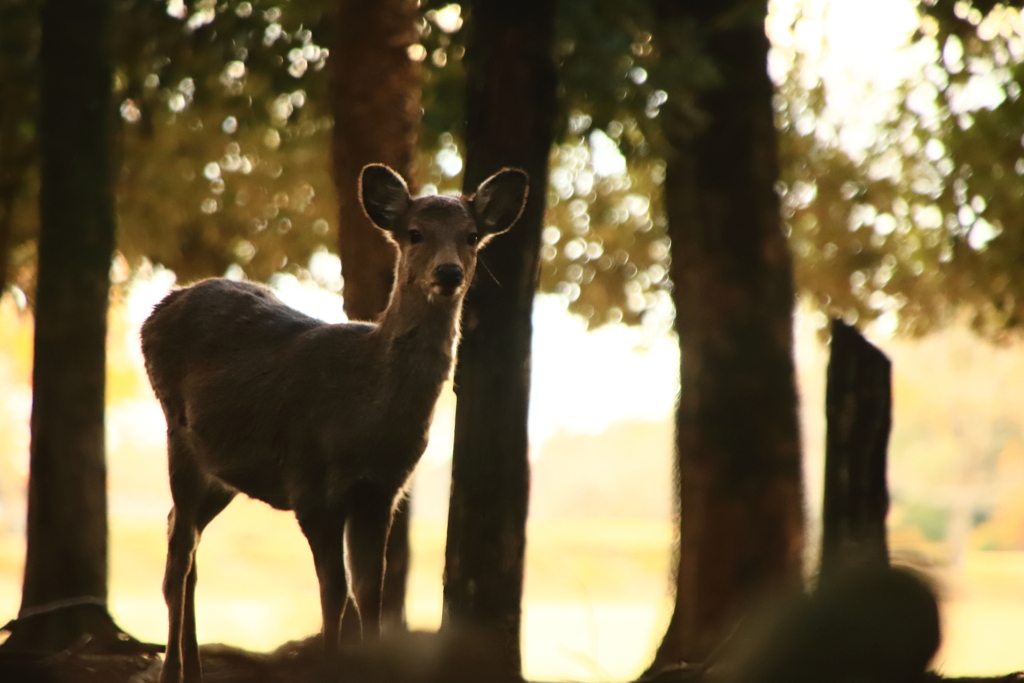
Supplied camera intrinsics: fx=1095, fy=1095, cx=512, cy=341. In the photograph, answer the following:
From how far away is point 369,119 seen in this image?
7.52 metres

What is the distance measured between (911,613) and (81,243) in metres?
6.57

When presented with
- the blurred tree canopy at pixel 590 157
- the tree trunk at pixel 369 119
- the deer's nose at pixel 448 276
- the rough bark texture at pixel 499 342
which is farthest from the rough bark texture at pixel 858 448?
the blurred tree canopy at pixel 590 157

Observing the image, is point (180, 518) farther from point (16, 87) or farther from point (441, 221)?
point (16, 87)

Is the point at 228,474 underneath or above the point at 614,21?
underneath

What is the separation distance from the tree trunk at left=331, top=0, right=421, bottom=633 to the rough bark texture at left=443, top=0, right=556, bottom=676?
1.84m

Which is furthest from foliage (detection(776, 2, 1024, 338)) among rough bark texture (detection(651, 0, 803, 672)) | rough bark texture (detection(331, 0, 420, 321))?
rough bark texture (detection(331, 0, 420, 321))

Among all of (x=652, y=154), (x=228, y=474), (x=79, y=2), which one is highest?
(x=79, y=2)

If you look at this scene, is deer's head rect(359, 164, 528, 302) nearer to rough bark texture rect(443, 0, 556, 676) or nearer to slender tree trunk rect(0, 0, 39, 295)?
rough bark texture rect(443, 0, 556, 676)

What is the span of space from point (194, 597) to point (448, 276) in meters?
2.53

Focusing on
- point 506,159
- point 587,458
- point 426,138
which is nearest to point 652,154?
point 426,138

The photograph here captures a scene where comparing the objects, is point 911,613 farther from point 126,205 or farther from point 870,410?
point 126,205

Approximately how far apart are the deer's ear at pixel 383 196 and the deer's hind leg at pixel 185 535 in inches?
68.0

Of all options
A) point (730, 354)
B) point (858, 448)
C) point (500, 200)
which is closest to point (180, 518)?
point (500, 200)

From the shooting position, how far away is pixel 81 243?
26.4 ft
